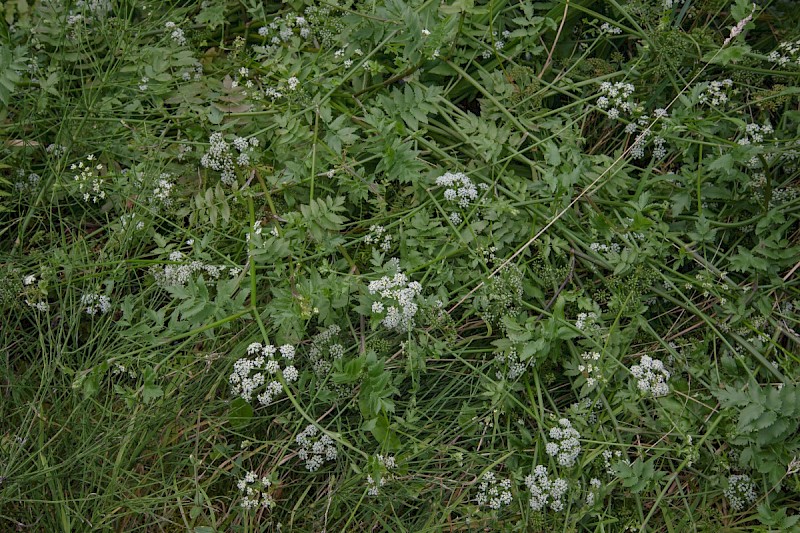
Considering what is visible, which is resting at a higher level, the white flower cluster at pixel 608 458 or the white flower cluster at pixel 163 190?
the white flower cluster at pixel 608 458

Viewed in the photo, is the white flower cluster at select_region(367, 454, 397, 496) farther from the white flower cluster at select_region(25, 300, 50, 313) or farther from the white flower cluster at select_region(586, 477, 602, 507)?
the white flower cluster at select_region(25, 300, 50, 313)

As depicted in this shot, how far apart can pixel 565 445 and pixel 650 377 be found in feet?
1.31

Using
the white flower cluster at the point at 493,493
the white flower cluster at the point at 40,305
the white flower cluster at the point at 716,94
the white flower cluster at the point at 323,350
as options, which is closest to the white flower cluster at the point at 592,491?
the white flower cluster at the point at 493,493

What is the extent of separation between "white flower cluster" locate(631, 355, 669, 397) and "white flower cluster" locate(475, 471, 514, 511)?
59 cm

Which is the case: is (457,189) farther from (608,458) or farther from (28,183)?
(28,183)

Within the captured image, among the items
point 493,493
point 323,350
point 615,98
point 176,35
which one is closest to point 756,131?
point 615,98

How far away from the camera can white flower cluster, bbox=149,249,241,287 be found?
109 inches

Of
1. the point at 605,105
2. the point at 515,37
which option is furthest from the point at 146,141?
the point at 605,105

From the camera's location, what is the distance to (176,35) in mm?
3268

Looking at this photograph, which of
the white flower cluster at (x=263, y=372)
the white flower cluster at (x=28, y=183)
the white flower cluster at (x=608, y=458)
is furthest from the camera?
the white flower cluster at (x=28, y=183)

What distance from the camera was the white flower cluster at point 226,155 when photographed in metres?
2.94

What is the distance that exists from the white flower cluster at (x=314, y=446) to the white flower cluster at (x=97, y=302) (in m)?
0.93

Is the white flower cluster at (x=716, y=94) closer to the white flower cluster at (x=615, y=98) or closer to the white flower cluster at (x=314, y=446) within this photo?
the white flower cluster at (x=615, y=98)

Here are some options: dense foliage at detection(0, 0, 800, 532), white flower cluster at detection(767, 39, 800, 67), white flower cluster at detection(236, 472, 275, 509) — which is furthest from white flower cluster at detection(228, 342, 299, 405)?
white flower cluster at detection(767, 39, 800, 67)
